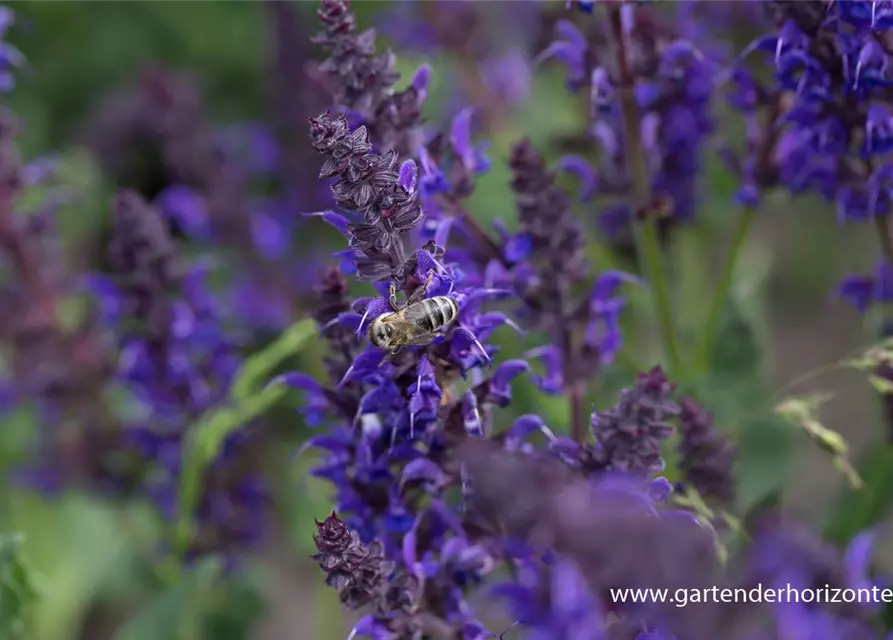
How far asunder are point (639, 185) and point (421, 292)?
1.08 metres

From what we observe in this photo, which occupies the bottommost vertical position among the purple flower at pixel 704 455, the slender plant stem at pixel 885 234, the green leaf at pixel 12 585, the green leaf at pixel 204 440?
the green leaf at pixel 12 585

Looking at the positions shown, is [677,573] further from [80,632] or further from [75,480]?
[80,632]

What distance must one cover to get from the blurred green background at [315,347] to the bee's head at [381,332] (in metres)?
1.10

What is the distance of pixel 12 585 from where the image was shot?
9.33 ft

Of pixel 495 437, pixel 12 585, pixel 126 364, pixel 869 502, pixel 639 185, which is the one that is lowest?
pixel 12 585

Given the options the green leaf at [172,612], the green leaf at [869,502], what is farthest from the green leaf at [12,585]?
the green leaf at [869,502]

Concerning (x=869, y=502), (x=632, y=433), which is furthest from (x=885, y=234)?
(x=632, y=433)

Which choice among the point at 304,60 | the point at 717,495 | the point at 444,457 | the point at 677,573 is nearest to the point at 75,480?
the point at 304,60

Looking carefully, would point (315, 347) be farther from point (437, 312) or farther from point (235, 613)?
point (437, 312)

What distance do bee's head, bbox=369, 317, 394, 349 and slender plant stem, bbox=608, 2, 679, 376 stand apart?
3.64ft

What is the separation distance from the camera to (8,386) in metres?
3.89

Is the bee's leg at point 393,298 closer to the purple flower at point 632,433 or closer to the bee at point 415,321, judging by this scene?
the bee at point 415,321

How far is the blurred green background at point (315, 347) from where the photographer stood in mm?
3498

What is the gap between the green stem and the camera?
122 inches
